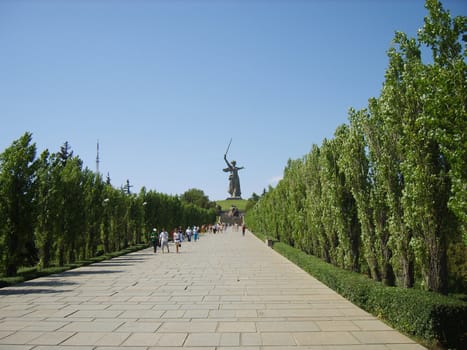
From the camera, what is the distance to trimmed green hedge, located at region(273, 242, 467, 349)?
597cm

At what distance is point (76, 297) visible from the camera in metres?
10.2

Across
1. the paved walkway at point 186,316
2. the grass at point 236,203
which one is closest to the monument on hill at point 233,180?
the grass at point 236,203

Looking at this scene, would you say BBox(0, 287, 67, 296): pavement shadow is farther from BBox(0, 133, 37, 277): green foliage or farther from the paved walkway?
BBox(0, 133, 37, 277): green foliage

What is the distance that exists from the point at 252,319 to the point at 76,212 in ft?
45.4

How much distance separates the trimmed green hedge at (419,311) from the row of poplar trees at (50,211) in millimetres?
11696

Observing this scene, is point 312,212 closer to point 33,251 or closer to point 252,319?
point 252,319

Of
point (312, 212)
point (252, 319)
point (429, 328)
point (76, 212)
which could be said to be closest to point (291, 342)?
point (252, 319)

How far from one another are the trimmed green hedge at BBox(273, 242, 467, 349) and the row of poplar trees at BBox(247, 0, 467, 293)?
1.10 m

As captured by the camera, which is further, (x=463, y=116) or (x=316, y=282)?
(x=316, y=282)

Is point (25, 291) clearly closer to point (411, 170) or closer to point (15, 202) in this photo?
point (15, 202)

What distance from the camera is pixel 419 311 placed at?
6434mm

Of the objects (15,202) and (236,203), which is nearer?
(15,202)

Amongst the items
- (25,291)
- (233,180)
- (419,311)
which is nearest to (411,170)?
(419,311)

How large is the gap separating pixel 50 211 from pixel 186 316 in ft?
36.9
